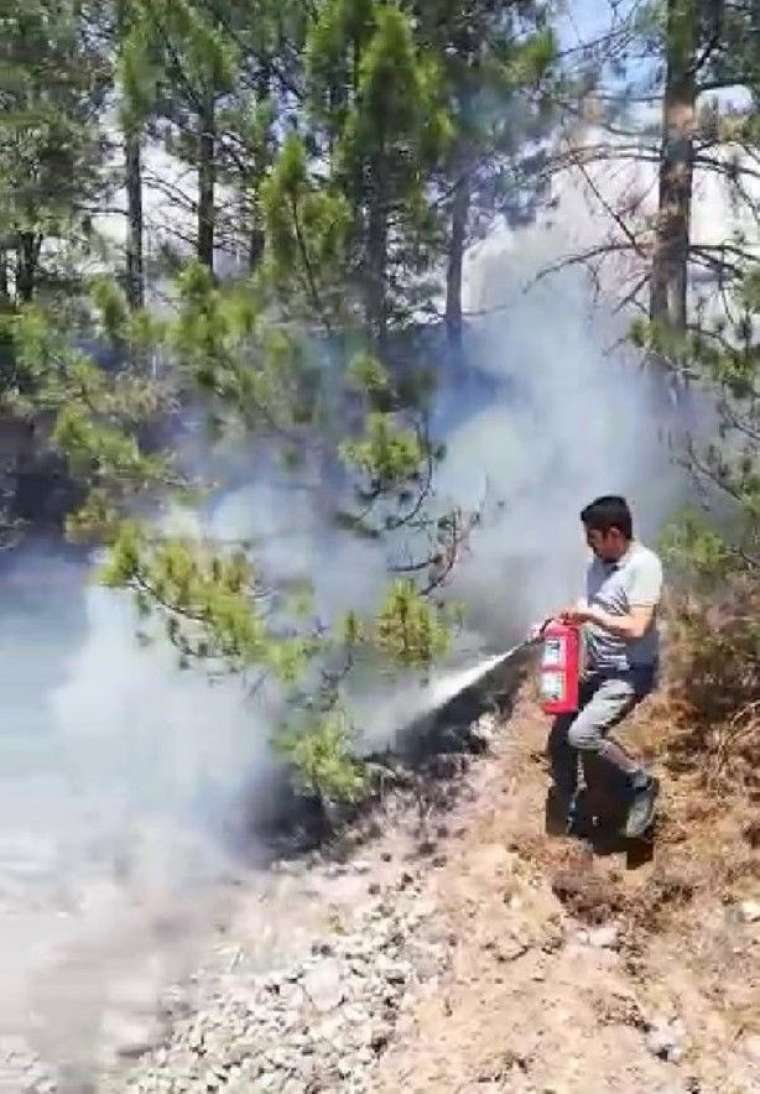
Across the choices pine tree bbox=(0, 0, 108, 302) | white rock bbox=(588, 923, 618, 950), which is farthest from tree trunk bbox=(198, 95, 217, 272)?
pine tree bbox=(0, 0, 108, 302)

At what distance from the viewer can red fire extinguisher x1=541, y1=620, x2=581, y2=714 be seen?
6.71 m

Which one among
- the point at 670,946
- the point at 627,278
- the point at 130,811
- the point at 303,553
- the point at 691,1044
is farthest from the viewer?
the point at 627,278

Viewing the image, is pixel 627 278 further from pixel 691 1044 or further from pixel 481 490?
pixel 691 1044

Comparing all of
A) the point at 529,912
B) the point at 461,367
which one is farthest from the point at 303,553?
the point at 529,912

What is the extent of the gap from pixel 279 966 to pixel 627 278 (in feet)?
16.9

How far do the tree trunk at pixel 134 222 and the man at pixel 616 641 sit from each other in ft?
11.4

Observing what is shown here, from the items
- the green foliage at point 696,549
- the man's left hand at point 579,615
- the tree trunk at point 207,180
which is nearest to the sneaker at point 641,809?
the man's left hand at point 579,615

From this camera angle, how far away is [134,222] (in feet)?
45.4

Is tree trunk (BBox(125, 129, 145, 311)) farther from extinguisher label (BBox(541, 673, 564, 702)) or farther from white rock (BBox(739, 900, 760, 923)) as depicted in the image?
white rock (BBox(739, 900, 760, 923))

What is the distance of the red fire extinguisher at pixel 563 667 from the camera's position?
671 cm

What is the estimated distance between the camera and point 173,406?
8.16m

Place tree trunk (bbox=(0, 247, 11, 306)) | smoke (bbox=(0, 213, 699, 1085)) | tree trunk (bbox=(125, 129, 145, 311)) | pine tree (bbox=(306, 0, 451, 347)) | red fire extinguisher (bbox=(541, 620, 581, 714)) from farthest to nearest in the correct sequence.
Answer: tree trunk (bbox=(0, 247, 11, 306)) < tree trunk (bbox=(125, 129, 145, 311)) < smoke (bbox=(0, 213, 699, 1085)) < pine tree (bbox=(306, 0, 451, 347)) < red fire extinguisher (bbox=(541, 620, 581, 714))

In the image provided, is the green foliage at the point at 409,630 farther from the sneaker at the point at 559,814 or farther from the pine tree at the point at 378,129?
the pine tree at the point at 378,129

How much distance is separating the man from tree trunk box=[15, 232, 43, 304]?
11.0 m
